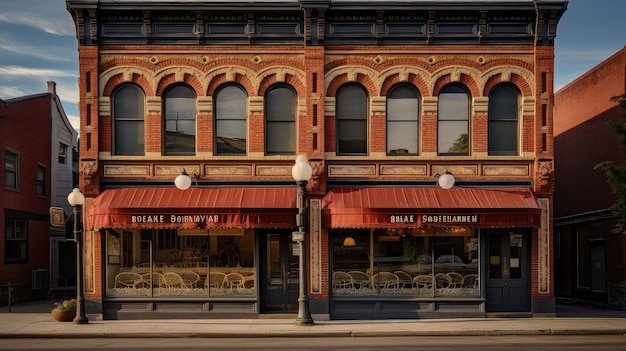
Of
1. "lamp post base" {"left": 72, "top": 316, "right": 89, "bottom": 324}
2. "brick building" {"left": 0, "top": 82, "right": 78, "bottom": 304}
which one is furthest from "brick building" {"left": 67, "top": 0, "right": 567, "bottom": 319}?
"brick building" {"left": 0, "top": 82, "right": 78, "bottom": 304}

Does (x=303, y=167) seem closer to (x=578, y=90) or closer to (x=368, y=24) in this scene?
(x=368, y=24)

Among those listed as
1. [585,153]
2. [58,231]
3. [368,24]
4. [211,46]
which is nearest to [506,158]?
[368,24]

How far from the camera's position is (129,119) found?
18.7 metres

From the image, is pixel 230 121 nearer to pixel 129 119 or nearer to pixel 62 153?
pixel 129 119

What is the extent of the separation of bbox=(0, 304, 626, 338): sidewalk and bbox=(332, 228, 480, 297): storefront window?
1.12 meters

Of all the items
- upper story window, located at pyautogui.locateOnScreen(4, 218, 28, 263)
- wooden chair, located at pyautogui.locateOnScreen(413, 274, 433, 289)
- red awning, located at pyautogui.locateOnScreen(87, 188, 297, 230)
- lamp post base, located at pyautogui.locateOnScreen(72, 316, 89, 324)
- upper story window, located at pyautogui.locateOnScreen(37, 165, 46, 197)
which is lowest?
lamp post base, located at pyautogui.locateOnScreen(72, 316, 89, 324)

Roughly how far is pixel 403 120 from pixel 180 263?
8419 millimetres

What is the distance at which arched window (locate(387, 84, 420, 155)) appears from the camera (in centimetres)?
1873

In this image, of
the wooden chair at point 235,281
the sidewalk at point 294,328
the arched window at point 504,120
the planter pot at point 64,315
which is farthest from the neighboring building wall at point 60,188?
the arched window at point 504,120

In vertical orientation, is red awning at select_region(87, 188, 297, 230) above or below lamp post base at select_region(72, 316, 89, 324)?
above

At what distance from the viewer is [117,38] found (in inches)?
733

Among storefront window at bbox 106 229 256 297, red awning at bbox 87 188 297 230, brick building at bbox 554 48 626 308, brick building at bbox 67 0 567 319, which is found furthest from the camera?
brick building at bbox 554 48 626 308

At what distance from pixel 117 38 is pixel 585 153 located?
19092 mm

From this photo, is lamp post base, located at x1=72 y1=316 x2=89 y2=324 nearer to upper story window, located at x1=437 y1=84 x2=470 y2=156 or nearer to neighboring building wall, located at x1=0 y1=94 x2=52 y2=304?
neighboring building wall, located at x1=0 y1=94 x2=52 y2=304
